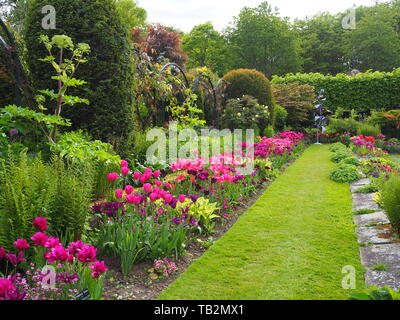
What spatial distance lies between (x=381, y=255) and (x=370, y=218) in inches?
49.8

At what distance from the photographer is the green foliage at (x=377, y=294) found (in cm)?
251

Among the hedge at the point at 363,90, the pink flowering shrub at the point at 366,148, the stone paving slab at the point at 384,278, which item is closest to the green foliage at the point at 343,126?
the pink flowering shrub at the point at 366,148

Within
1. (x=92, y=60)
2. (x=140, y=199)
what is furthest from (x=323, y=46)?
(x=140, y=199)

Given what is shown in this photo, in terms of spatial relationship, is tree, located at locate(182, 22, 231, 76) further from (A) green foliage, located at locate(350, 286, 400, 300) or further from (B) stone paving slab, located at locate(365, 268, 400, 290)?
(A) green foliage, located at locate(350, 286, 400, 300)

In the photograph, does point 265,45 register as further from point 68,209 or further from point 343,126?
point 68,209

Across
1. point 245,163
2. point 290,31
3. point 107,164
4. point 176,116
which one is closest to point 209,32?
point 290,31

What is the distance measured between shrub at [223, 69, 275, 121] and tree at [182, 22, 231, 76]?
2172 cm

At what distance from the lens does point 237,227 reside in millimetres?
4531

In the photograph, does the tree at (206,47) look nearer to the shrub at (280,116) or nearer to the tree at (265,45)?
the tree at (265,45)

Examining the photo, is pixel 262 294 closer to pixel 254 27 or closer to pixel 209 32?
pixel 254 27

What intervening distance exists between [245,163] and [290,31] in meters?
30.5

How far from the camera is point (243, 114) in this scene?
40.5 feet

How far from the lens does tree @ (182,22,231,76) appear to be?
116ft

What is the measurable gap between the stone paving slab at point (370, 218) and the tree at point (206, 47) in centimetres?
3161
